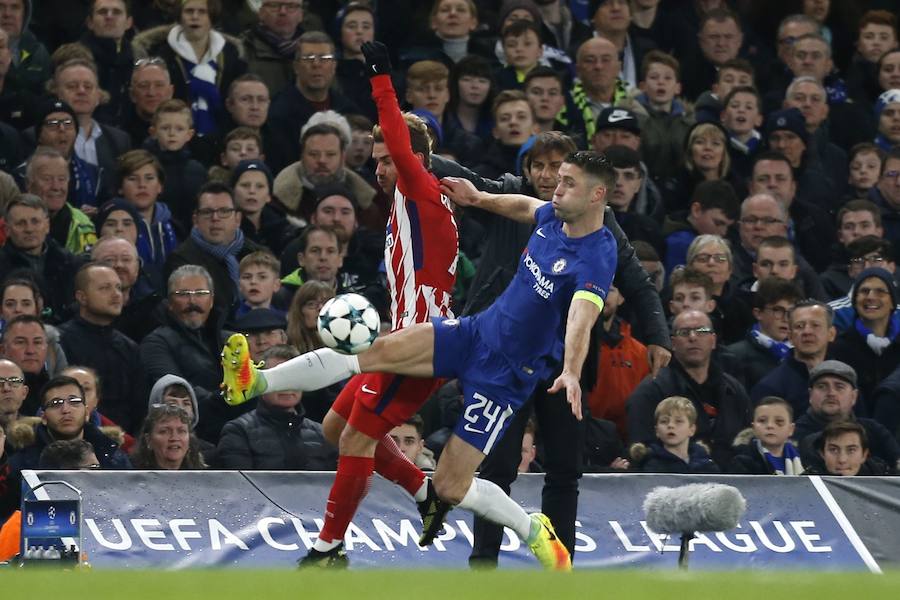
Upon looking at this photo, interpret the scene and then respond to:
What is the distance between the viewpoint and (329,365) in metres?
10.9

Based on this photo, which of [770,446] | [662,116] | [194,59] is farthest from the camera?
[662,116]

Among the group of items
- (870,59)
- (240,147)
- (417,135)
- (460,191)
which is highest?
(870,59)

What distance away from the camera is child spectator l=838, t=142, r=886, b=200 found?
18156 mm

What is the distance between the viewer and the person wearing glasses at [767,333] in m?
15.6

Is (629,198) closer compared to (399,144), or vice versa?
(399,144)

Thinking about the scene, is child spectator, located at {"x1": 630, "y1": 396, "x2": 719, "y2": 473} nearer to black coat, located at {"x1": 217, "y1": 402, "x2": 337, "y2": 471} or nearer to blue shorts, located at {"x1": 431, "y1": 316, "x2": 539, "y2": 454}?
black coat, located at {"x1": 217, "y1": 402, "x2": 337, "y2": 471}

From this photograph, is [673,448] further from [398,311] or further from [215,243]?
[215,243]

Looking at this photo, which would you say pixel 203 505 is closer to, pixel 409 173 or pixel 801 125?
pixel 409 173

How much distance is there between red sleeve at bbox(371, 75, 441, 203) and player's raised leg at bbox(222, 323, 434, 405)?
75 cm

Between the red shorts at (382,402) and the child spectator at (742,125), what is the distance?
7845mm

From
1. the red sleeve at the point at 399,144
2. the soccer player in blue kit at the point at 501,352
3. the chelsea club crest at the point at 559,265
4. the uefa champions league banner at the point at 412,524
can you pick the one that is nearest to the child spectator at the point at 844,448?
the uefa champions league banner at the point at 412,524

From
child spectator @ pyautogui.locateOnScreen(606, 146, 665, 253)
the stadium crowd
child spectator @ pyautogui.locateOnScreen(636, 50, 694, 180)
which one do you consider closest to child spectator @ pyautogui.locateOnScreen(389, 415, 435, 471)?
the stadium crowd

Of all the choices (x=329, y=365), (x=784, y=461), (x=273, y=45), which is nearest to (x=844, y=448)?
(x=784, y=461)

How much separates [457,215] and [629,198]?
484cm
